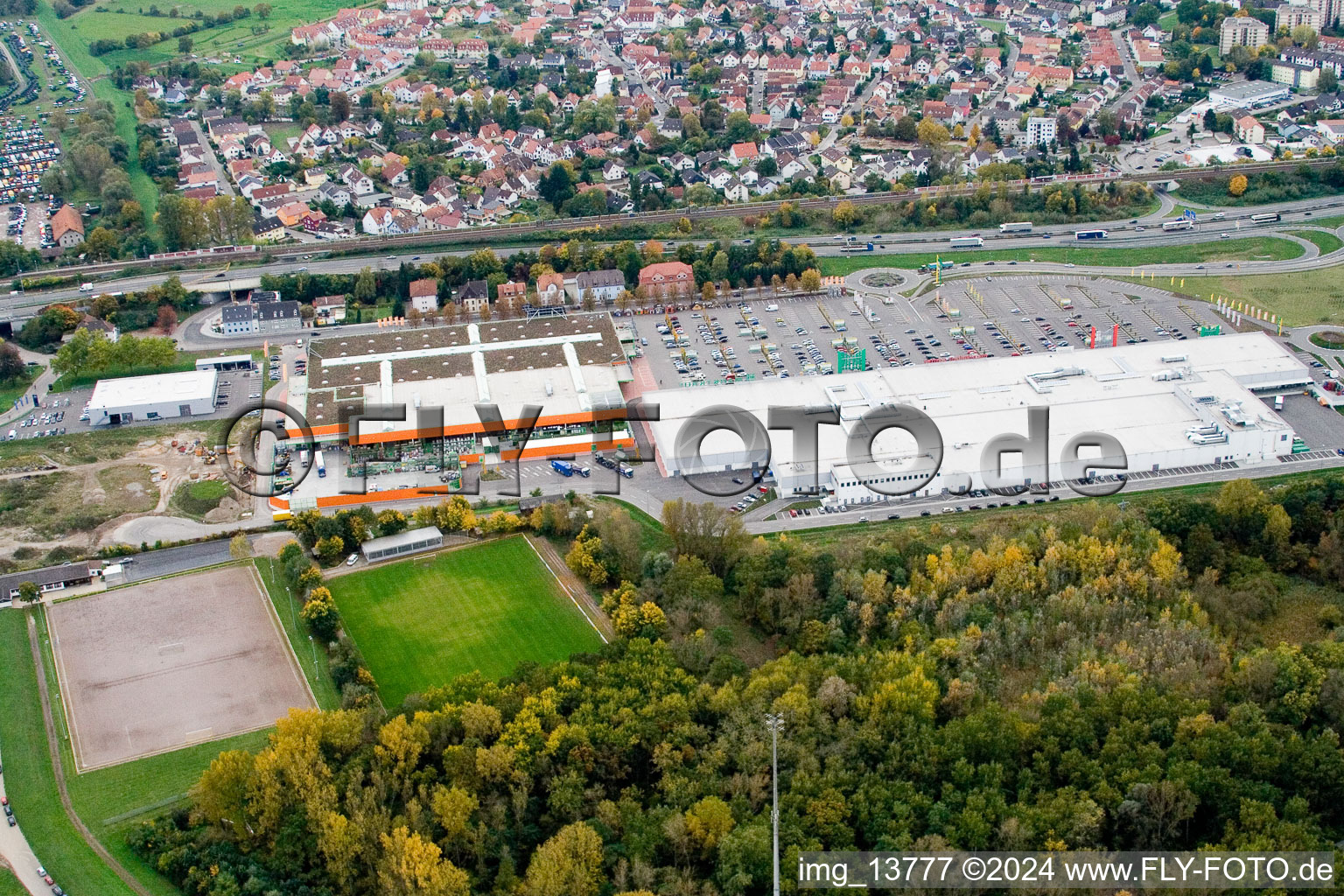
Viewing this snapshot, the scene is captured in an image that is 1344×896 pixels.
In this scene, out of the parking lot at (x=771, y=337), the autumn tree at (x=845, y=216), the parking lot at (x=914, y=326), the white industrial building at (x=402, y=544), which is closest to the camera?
the white industrial building at (x=402, y=544)

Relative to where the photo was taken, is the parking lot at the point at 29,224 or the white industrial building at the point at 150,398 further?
the parking lot at the point at 29,224

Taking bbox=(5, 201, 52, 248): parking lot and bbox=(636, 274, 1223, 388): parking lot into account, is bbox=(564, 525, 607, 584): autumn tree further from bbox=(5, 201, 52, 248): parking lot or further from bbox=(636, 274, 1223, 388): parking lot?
bbox=(5, 201, 52, 248): parking lot

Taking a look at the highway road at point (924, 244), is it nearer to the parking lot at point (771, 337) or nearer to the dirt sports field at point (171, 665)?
the parking lot at point (771, 337)

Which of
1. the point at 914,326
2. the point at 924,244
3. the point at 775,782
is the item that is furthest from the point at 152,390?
the point at 924,244

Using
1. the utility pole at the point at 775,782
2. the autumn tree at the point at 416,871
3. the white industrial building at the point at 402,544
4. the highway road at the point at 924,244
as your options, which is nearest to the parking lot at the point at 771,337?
the highway road at the point at 924,244

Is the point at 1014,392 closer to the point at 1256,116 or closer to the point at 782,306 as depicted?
the point at 782,306

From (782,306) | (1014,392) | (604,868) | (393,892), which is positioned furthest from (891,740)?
(782,306)
